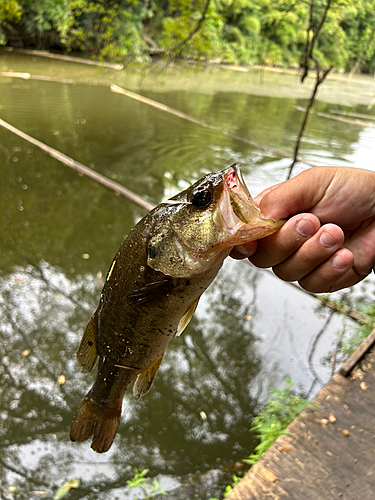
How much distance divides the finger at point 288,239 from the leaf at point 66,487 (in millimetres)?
2355

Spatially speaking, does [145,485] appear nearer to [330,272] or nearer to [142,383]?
[142,383]

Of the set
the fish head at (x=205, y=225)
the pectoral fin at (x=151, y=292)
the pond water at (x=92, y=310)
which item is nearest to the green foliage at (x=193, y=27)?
the pond water at (x=92, y=310)

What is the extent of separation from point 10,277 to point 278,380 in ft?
11.1

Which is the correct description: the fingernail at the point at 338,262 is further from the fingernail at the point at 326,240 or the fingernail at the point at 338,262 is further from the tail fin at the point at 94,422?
the tail fin at the point at 94,422

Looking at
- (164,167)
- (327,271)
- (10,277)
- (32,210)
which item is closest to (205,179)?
(327,271)

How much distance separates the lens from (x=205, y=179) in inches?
49.1

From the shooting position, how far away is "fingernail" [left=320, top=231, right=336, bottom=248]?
1.42 m

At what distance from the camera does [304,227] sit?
4.62 ft

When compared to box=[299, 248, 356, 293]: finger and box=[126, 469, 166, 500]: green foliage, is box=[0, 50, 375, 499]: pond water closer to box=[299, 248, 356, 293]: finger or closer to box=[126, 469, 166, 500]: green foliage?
box=[126, 469, 166, 500]: green foliage

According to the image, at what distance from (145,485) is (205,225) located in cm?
243

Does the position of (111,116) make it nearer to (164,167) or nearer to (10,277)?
(164,167)

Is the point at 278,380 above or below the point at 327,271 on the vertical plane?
below

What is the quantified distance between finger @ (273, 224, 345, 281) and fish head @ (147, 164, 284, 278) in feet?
0.69

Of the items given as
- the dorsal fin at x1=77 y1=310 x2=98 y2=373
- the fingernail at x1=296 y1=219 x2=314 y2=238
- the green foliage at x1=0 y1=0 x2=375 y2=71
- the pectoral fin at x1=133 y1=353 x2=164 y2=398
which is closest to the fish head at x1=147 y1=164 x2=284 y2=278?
the fingernail at x1=296 y1=219 x2=314 y2=238
